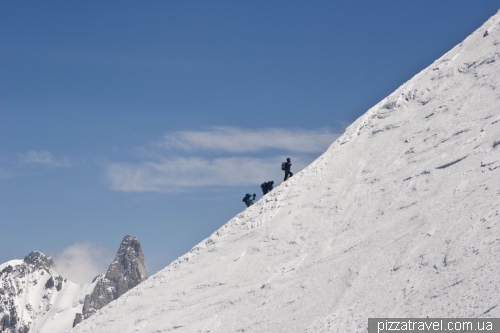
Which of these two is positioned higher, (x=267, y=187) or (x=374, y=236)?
(x=267, y=187)

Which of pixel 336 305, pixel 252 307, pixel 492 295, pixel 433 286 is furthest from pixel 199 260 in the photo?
pixel 492 295

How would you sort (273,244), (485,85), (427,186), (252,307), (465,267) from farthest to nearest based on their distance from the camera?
(485,85)
(273,244)
(427,186)
(252,307)
(465,267)

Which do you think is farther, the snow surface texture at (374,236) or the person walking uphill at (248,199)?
the person walking uphill at (248,199)

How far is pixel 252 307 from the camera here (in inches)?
1059

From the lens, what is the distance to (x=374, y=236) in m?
27.6

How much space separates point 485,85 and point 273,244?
12.0 meters

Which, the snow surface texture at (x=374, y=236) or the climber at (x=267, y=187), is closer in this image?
the snow surface texture at (x=374, y=236)

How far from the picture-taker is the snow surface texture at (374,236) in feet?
75.7

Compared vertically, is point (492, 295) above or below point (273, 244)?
below

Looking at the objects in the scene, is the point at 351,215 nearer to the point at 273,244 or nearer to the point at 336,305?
the point at 273,244

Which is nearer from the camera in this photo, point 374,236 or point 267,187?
point 374,236

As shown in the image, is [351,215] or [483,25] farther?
[483,25]

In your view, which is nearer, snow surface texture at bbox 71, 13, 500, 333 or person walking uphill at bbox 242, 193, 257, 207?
snow surface texture at bbox 71, 13, 500, 333

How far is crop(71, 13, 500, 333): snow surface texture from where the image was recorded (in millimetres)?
23078
